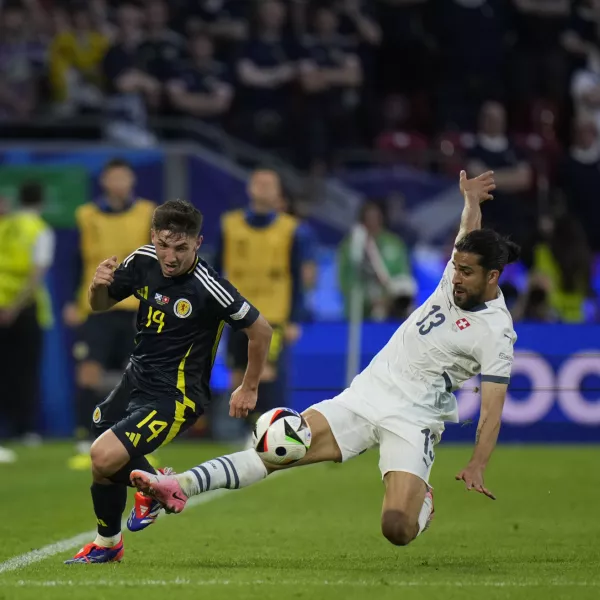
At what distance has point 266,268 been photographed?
12836mm

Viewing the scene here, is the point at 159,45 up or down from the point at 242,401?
up

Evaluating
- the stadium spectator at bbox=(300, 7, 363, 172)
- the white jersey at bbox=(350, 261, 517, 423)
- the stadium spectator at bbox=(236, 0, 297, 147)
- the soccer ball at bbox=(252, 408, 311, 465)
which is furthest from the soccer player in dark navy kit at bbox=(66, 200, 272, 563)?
the stadium spectator at bbox=(236, 0, 297, 147)

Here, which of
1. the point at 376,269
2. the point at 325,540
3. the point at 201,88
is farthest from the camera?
the point at 201,88

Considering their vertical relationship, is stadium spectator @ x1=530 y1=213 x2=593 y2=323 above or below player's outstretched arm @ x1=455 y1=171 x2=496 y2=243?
below

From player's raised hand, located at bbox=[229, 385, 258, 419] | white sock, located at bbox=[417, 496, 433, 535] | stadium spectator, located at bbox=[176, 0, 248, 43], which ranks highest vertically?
stadium spectator, located at bbox=[176, 0, 248, 43]

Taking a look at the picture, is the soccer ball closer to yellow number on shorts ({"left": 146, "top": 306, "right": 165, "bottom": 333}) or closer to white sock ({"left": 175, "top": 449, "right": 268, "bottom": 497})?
white sock ({"left": 175, "top": 449, "right": 268, "bottom": 497})

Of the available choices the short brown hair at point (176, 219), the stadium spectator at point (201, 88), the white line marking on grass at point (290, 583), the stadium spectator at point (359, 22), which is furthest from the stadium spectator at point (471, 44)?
the white line marking on grass at point (290, 583)

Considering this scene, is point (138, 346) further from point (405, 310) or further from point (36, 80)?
point (36, 80)

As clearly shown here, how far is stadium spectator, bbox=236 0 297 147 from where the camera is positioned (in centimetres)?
1767

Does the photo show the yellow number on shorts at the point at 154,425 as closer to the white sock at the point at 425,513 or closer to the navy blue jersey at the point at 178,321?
the navy blue jersey at the point at 178,321

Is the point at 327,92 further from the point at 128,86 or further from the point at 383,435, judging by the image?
the point at 383,435

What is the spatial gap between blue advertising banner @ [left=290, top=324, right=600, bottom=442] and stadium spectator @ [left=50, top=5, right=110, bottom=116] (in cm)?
474

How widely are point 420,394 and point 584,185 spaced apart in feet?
34.4

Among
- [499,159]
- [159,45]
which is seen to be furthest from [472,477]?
[159,45]
